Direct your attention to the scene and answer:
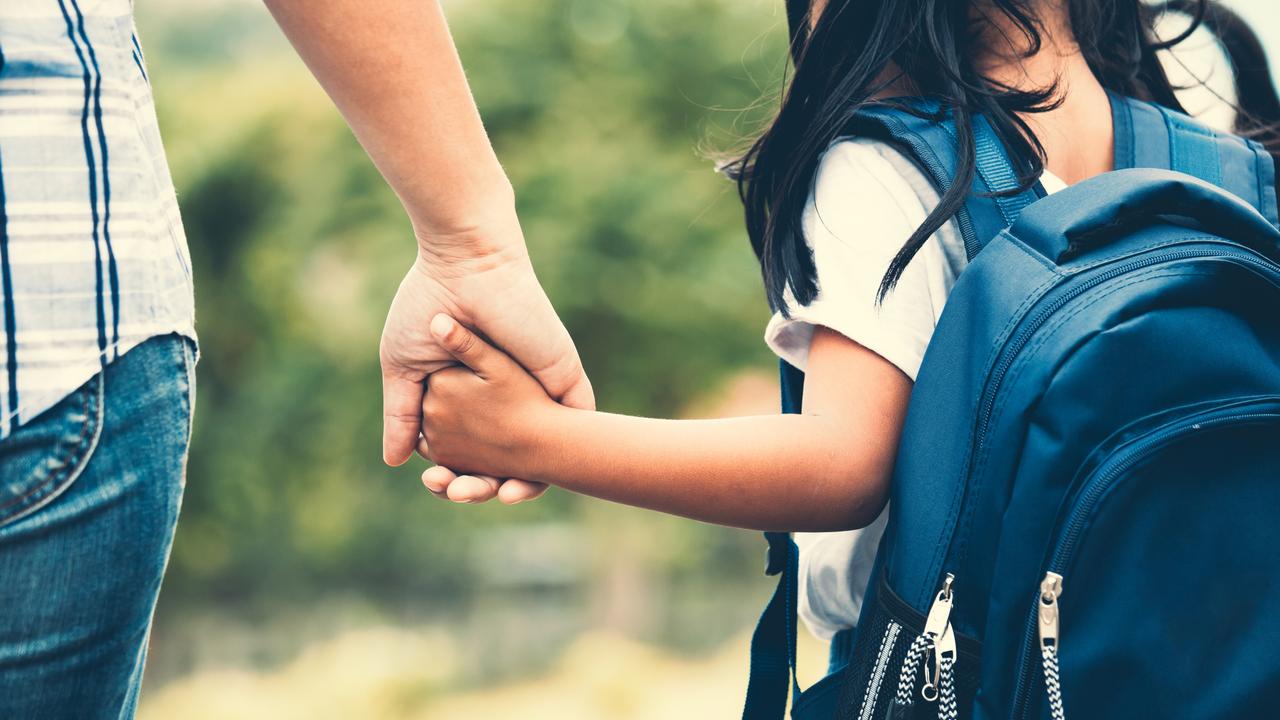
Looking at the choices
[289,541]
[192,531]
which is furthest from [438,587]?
[192,531]

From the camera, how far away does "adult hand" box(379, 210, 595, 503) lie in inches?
37.1

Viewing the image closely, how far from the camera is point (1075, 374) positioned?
778 millimetres

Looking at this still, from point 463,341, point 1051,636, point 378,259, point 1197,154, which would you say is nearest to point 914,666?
point 1051,636

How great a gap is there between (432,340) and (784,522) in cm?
38

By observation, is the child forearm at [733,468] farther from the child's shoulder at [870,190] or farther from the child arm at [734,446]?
the child's shoulder at [870,190]

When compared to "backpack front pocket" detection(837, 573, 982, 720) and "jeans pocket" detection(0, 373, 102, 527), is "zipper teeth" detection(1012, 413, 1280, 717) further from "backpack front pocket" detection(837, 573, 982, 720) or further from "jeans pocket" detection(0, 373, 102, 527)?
"jeans pocket" detection(0, 373, 102, 527)

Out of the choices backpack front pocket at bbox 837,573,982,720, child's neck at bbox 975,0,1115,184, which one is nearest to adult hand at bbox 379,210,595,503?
backpack front pocket at bbox 837,573,982,720

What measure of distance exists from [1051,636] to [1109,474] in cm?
13

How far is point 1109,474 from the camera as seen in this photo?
77cm

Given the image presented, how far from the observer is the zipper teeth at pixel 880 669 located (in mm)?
878

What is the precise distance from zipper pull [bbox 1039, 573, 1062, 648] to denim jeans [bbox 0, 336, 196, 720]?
0.62m

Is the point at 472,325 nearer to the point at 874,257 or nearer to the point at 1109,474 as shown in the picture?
the point at 874,257

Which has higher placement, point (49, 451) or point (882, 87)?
point (882, 87)

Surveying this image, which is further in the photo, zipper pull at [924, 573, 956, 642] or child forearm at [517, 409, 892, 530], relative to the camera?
child forearm at [517, 409, 892, 530]
